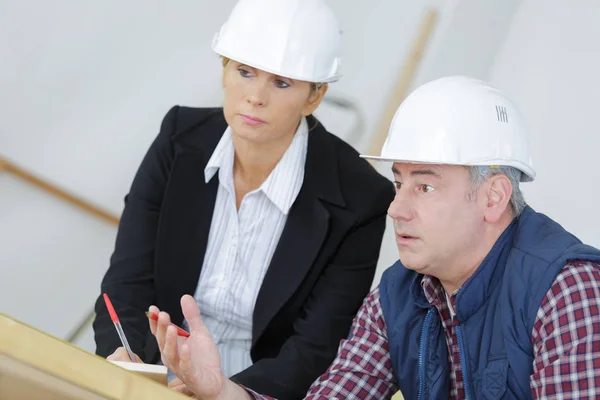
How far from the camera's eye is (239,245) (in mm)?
1958

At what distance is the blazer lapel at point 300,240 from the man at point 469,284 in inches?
12.0

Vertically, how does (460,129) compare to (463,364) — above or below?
above

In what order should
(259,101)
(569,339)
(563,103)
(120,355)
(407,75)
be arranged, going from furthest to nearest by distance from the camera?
(407,75) → (563,103) → (259,101) → (120,355) → (569,339)

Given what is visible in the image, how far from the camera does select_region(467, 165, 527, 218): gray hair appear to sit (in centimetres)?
146

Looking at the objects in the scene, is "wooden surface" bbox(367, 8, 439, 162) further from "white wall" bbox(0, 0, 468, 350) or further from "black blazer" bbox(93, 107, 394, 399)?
"black blazer" bbox(93, 107, 394, 399)

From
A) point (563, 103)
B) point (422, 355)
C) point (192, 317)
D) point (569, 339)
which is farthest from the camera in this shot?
point (563, 103)

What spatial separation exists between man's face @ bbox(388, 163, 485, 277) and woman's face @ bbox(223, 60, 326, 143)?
432 mm

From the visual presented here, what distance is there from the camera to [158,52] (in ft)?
9.27

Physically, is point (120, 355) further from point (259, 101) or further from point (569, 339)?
point (569, 339)

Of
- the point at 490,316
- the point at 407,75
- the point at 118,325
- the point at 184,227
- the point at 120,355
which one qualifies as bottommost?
the point at 120,355

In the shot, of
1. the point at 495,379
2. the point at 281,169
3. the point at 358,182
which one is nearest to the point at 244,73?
the point at 281,169

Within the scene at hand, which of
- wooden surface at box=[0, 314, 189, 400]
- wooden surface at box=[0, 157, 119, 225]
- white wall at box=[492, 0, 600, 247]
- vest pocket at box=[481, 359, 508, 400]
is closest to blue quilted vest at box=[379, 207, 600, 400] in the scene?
vest pocket at box=[481, 359, 508, 400]

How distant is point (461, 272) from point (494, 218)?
0.36 ft

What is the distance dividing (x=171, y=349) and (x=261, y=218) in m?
0.63
